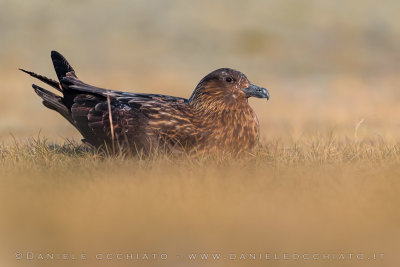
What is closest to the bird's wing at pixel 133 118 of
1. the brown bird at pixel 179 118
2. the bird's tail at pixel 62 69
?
the brown bird at pixel 179 118

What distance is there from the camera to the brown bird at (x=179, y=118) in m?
6.11

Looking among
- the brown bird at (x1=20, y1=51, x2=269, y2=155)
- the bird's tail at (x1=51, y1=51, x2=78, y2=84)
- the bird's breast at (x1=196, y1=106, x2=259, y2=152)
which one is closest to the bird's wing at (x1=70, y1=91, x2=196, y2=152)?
the brown bird at (x1=20, y1=51, x2=269, y2=155)

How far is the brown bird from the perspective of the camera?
6109 millimetres

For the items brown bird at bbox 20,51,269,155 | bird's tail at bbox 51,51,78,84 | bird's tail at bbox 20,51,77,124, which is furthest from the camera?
bird's tail at bbox 51,51,78,84

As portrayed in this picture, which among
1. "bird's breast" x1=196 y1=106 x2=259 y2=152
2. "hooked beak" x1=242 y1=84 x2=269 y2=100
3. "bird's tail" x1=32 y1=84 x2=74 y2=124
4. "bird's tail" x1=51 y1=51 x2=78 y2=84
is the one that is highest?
"bird's tail" x1=51 y1=51 x2=78 y2=84

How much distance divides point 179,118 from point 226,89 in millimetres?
594

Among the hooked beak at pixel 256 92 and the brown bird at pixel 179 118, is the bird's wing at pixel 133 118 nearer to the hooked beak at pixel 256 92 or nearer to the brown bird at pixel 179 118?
the brown bird at pixel 179 118

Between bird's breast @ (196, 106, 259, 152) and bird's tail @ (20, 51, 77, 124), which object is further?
bird's tail @ (20, 51, 77, 124)

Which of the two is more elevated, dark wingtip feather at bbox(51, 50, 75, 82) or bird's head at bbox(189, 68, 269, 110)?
dark wingtip feather at bbox(51, 50, 75, 82)

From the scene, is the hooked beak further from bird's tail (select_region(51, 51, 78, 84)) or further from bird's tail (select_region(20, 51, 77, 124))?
bird's tail (select_region(51, 51, 78, 84))

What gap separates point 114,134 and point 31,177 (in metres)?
1.52

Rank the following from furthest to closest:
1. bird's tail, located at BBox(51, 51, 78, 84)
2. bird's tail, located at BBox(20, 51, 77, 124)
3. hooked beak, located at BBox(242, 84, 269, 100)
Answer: bird's tail, located at BBox(51, 51, 78, 84), bird's tail, located at BBox(20, 51, 77, 124), hooked beak, located at BBox(242, 84, 269, 100)

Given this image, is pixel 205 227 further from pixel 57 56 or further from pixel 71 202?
pixel 57 56

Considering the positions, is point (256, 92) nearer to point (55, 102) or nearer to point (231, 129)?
point (231, 129)
